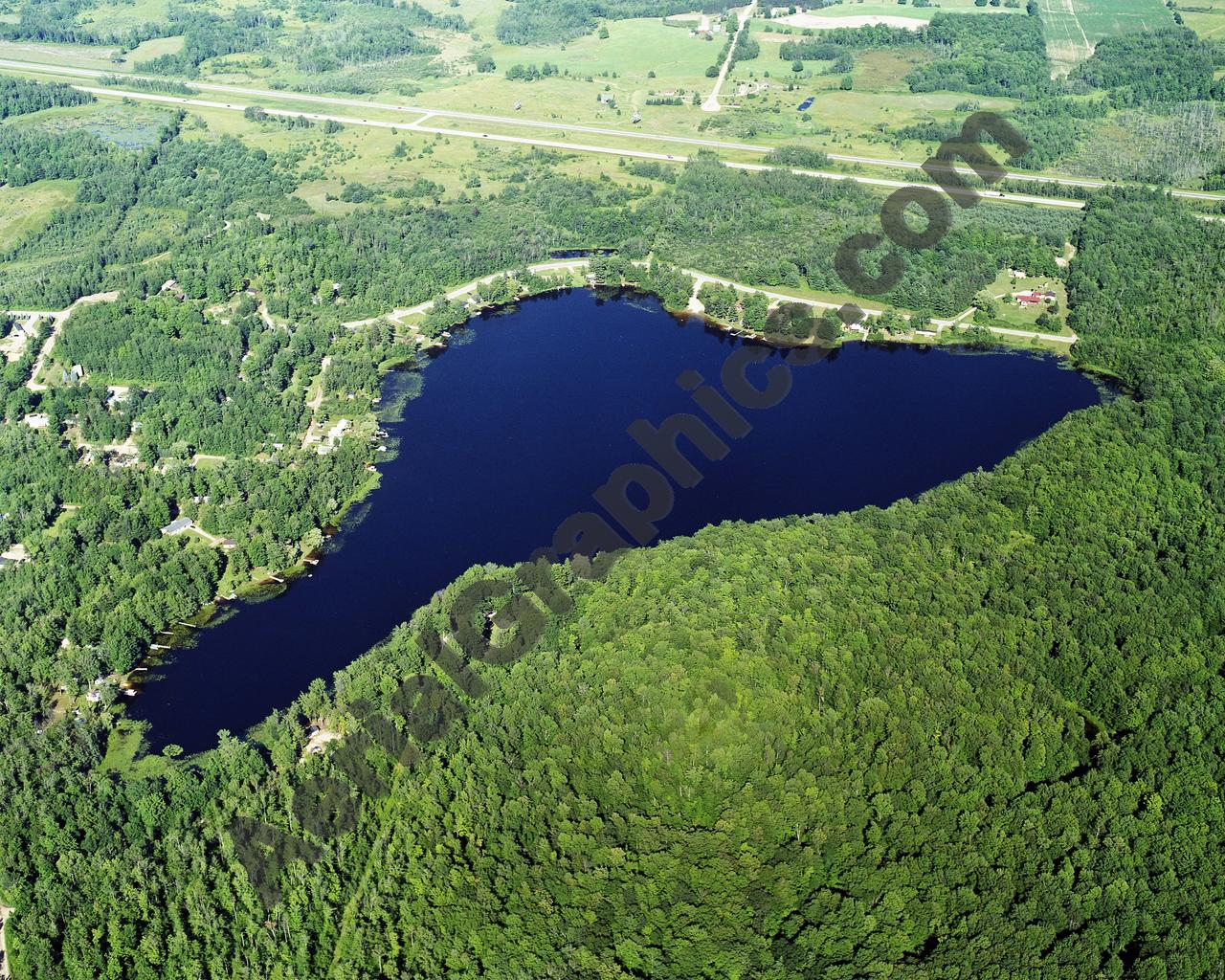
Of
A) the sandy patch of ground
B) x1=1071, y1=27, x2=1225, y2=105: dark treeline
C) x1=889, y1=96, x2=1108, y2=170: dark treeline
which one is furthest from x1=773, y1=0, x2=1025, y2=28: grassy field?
x1=889, y1=96, x2=1108, y2=170: dark treeline

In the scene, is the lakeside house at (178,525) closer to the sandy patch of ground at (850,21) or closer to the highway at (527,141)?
the highway at (527,141)

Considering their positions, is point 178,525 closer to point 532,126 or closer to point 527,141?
point 527,141

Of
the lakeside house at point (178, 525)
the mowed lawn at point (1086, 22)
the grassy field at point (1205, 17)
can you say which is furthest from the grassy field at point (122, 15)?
the grassy field at point (1205, 17)

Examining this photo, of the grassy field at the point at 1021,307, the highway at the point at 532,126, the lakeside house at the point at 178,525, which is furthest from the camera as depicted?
the highway at the point at 532,126

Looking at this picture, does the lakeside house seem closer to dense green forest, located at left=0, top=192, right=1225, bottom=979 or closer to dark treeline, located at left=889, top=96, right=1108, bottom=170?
dense green forest, located at left=0, top=192, right=1225, bottom=979

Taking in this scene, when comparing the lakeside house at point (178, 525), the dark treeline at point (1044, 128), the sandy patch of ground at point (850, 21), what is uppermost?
the sandy patch of ground at point (850, 21)

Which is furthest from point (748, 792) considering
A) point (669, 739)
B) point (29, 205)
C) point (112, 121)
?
point (112, 121)

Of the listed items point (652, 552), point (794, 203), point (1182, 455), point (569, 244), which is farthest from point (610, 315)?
point (1182, 455)
